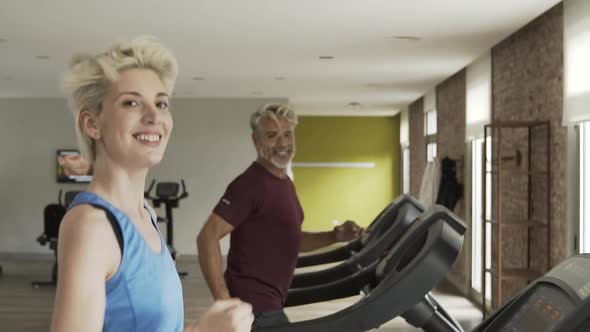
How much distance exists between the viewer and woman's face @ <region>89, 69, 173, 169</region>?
1.27 metres

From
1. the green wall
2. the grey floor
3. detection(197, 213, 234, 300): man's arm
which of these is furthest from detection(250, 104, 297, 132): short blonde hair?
the green wall

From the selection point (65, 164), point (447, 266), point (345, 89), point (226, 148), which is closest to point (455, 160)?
point (345, 89)

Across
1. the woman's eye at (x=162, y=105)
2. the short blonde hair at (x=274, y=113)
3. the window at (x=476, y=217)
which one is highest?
the short blonde hair at (x=274, y=113)

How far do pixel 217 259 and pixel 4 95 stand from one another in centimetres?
980

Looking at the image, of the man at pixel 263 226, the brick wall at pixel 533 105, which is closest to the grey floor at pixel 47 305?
the brick wall at pixel 533 105

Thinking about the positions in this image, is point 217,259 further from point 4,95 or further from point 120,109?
point 4,95

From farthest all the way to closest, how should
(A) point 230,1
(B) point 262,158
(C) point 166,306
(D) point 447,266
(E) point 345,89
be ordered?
(E) point 345,89
(A) point 230,1
(B) point 262,158
(D) point 447,266
(C) point 166,306

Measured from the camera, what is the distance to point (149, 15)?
5.50 meters

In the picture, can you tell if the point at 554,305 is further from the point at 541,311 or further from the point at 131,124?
the point at 131,124

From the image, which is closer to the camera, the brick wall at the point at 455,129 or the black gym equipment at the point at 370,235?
the black gym equipment at the point at 370,235

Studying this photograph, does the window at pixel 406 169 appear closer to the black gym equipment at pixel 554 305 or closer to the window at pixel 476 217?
the window at pixel 476 217

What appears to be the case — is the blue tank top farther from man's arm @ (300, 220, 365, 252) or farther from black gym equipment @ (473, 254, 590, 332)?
man's arm @ (300, 220, 365, 252)

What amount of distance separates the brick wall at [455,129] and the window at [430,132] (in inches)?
33.6

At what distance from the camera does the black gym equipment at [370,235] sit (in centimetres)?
353
